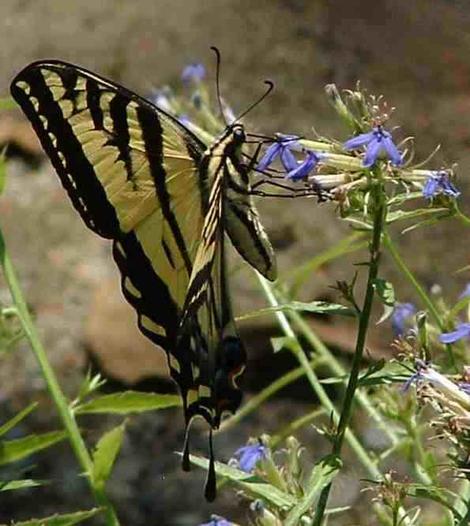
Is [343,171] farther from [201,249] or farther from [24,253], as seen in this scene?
[24,253]

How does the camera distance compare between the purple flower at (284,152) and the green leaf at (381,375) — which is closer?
the green leaf at (381,375)

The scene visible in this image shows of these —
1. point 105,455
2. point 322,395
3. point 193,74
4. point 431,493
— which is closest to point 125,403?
point 105,455

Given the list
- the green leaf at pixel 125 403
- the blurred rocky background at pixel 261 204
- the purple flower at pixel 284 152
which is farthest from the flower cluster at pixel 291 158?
the blurred rocky background at pixel 261 204

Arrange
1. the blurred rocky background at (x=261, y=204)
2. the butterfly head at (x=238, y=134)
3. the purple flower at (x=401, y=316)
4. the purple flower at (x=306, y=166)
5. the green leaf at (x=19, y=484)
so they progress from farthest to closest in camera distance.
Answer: the blurred rocky background at (x=261, y=204) → the purple flower at (x=401, y=316) → the butterfly head at (x=238, y=134) → the green leaf at (x=19, y=484) → the purple flower at (x=306, y=166)

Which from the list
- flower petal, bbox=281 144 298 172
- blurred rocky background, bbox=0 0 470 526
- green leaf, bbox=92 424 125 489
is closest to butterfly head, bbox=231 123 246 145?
flower petal, bbox=281 144 298 172

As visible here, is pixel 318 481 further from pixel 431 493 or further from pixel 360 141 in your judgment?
pixel 360 141

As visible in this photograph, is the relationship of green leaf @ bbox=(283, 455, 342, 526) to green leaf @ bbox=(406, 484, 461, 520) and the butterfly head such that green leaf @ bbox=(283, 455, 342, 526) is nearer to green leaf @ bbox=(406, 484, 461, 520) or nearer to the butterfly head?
green leaf @ bbox=(406, 484, 461, 520)

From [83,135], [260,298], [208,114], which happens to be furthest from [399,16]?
[83,135]

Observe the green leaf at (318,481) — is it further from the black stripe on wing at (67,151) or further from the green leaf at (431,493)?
the black stripe on wing at (67,151)
